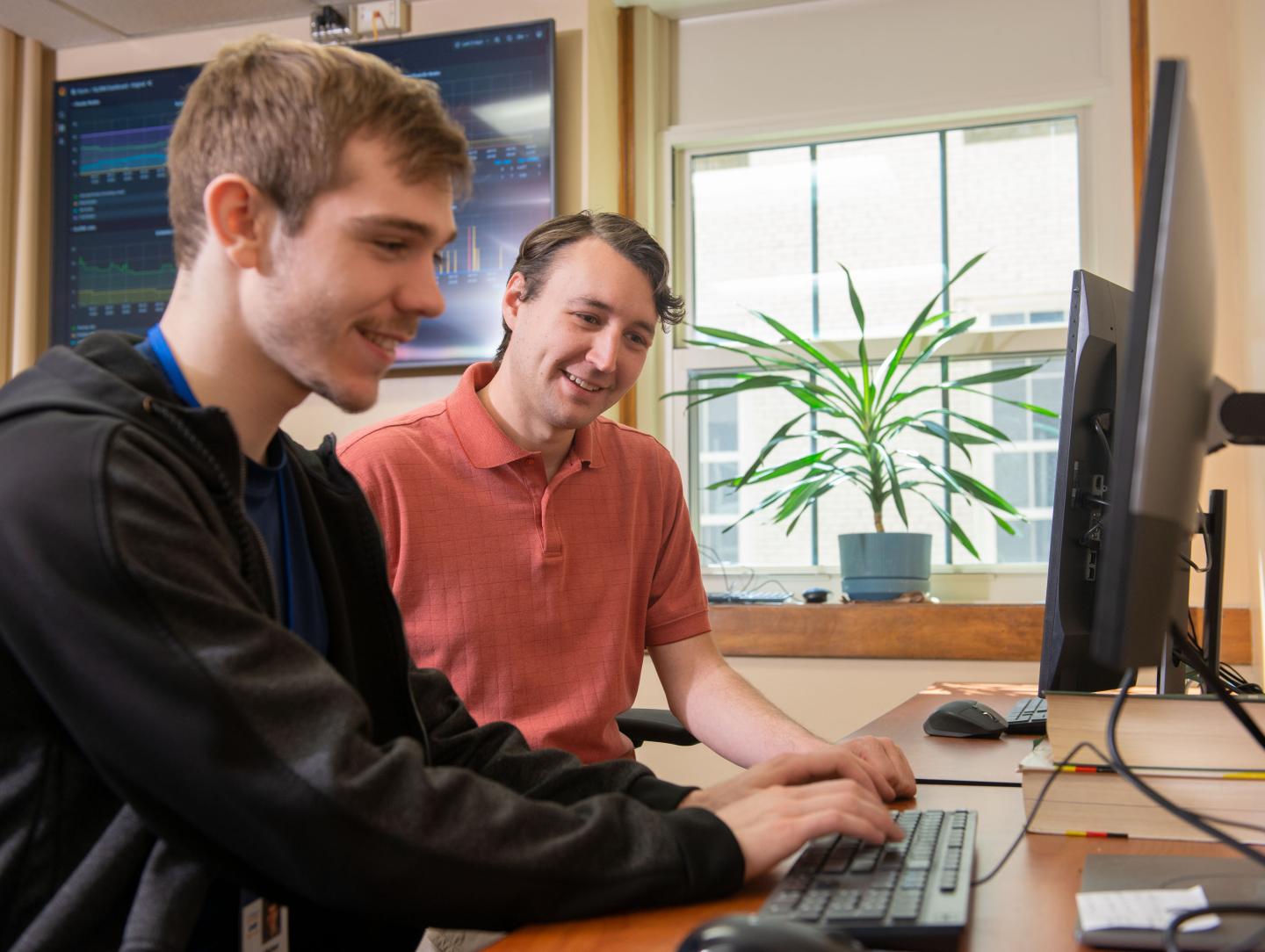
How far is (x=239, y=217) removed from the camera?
36.8 inches

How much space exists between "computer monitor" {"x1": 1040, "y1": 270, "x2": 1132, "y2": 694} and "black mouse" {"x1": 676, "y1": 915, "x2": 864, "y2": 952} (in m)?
0.86

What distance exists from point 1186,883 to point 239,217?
0.84 m

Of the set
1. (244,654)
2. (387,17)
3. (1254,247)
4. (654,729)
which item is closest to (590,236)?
(654,729)

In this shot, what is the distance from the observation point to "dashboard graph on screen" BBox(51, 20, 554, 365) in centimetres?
320

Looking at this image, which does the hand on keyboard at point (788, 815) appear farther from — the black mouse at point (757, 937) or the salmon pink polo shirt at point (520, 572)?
the salmon pink polo shirt at point (520, 572)

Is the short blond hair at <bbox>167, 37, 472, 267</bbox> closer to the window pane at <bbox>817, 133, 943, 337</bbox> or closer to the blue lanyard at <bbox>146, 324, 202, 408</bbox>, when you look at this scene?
the blue lanyard at <bbox>146, 324, 202, 408</bbox>

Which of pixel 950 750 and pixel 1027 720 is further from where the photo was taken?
pixel 1027 720

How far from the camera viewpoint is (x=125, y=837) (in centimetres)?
82

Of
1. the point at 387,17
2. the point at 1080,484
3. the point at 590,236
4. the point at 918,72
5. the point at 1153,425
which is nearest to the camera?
→ the point at 1153,425

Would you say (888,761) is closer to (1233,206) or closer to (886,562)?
(886,562)

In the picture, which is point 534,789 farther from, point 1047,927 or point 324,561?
point 1047,927

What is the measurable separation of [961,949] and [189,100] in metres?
0.86

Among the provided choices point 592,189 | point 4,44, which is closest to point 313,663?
point 592,189

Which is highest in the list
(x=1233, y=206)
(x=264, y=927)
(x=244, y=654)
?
(x=1233, y=206)
